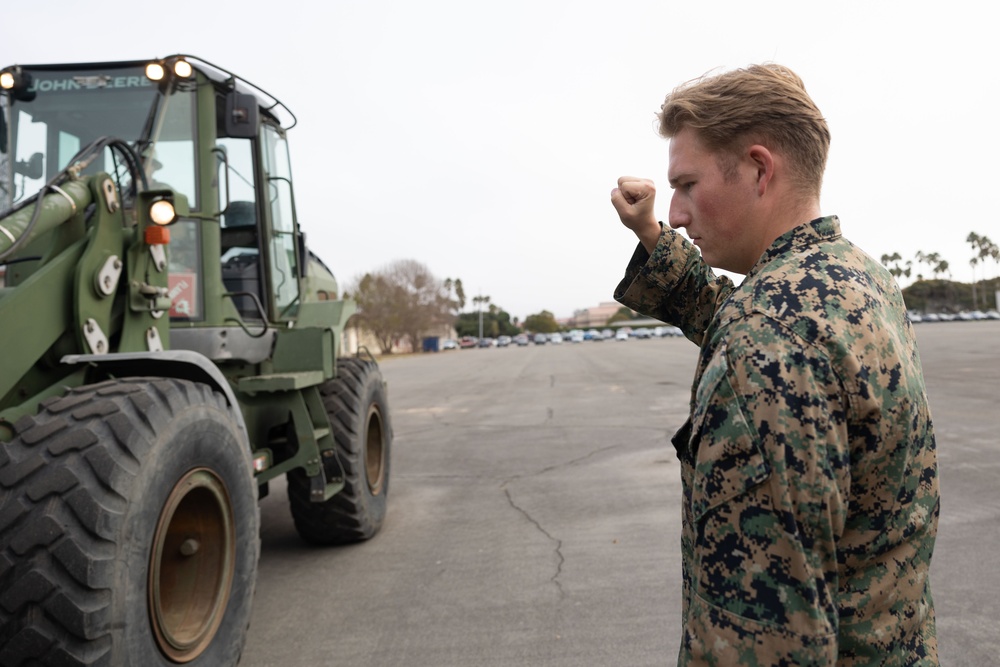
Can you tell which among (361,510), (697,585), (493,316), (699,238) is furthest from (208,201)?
(493,316)

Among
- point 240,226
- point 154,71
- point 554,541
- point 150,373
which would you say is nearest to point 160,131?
point 154,71

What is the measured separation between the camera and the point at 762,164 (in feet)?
4.66

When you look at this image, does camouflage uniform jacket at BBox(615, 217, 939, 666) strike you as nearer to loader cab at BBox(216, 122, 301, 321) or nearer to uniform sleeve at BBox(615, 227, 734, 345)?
uniform sleeve at BBox(615, 227, 734, 345)

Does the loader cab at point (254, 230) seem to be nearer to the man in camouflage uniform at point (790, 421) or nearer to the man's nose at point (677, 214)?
the man's nose at point (677, 214)

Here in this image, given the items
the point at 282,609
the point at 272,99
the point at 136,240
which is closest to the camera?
the point at 136,240

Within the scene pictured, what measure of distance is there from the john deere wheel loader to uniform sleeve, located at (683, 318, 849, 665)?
2.22 metres

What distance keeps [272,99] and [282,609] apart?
11.2ft

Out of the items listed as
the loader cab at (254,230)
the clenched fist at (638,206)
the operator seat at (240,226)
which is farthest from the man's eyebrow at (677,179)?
the operator seat at (240,226)

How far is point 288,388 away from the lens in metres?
4.88

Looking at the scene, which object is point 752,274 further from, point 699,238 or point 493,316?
point 493,316

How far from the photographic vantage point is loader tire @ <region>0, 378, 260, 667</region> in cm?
252

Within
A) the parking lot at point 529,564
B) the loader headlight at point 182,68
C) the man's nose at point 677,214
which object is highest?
the loader headlight at point 182,68

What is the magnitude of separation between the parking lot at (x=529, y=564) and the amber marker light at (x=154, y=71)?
319 centimetres

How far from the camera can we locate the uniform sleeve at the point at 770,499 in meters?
1.17
